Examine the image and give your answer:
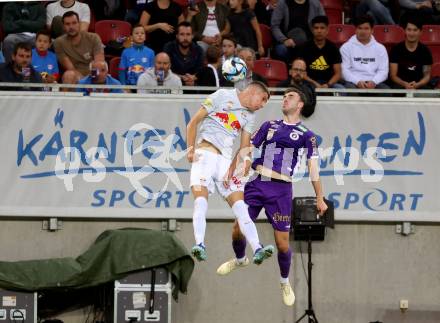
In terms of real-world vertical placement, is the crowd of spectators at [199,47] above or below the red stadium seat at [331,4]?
below

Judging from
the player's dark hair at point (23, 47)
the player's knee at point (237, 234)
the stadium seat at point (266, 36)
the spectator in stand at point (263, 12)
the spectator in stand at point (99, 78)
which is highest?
the spectator in stand at point (263, 12)

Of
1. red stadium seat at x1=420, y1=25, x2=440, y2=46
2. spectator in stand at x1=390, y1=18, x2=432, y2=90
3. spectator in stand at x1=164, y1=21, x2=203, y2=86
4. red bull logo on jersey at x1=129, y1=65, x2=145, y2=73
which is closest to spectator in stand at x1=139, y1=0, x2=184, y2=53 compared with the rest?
spectator in stand at x1=164, y1=21, x2=203, y2=86

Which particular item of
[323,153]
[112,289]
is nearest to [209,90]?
[323,153]

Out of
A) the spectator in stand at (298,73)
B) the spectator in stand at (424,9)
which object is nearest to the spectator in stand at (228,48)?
the spectator in stand at (298,73)

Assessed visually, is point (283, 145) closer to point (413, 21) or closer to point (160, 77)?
point (160, 77)

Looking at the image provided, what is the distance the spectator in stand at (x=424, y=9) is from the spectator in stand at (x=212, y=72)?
11.6 ft

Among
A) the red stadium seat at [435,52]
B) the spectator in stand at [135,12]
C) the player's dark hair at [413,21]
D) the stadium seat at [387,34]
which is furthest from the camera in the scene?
the red stadium seat at [435,52]

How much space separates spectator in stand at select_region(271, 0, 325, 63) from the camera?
17.3m

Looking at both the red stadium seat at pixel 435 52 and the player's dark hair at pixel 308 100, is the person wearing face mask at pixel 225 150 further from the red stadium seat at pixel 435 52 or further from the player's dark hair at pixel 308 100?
the red stadium seat at pixel 435 52

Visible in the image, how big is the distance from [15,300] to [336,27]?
6328 millimetres

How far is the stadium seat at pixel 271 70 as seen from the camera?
16.9 metres

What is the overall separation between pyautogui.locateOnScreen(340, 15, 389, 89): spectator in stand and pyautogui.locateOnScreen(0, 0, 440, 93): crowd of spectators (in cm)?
1

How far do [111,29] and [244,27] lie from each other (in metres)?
1.93

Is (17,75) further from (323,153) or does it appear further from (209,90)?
(323,153)
